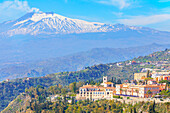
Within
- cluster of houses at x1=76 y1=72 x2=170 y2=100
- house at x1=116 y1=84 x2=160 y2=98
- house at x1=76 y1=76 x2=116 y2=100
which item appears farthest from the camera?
house at x1=76 y1=76 x2=116 y2=100

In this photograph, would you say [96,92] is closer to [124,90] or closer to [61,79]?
[124,90]

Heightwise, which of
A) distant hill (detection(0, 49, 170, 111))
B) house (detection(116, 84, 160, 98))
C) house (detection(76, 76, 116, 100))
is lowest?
distant hill (detection(0, 49, 170, 111))

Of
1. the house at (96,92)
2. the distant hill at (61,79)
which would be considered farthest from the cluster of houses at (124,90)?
the distant hill at (61,79)

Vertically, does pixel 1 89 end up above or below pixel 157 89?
below

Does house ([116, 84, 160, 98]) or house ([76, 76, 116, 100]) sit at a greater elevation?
house ([116, 84, 160, 98])

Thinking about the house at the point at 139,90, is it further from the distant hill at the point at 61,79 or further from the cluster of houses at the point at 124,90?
the distant hill at the point at 61,79

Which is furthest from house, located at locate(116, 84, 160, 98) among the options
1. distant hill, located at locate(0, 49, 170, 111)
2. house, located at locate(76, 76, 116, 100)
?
distant hill, located at locate(0, 49, 170, 111)

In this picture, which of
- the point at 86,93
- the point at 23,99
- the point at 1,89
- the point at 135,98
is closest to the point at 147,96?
the point at 135,98

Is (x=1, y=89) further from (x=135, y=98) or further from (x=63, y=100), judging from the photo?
(x=135, y=98)

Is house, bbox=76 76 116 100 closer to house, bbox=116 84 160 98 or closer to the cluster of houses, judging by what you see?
the cluster of houses

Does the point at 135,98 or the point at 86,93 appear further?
the point at 86,93

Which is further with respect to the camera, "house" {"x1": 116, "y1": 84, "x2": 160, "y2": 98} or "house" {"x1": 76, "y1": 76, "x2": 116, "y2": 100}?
"house" {"x1": 76, "y1": 76, "x2": 116, "y2": 100}
